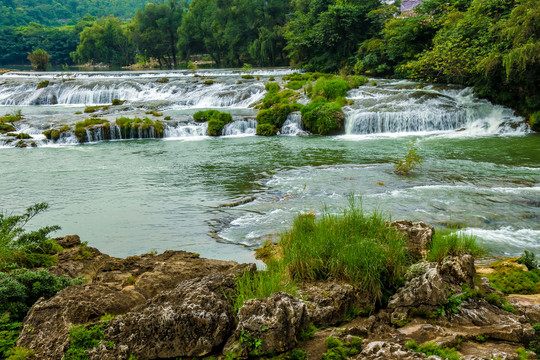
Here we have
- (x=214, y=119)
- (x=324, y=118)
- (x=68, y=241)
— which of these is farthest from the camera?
(x=214, y=119)

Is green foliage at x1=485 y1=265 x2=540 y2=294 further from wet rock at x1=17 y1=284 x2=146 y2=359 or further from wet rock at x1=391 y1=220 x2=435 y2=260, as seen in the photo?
wet rock at x1=17 y1=284 x2=146 y2=359

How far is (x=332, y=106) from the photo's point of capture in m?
21.0

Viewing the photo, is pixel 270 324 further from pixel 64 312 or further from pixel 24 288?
pixel 24 288

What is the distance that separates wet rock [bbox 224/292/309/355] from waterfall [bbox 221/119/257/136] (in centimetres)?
1836

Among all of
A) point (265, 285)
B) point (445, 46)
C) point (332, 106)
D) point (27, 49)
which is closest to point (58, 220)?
point (265, 285)

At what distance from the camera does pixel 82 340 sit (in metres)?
3.23

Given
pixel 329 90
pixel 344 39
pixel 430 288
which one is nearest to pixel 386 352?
pixel 430 288

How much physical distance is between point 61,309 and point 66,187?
9.68 meters

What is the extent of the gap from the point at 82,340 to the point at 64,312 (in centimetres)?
46

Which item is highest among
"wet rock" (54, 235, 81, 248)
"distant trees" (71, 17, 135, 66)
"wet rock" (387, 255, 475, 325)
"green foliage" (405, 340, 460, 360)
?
"distant trees" (71, 17, 135, 66)

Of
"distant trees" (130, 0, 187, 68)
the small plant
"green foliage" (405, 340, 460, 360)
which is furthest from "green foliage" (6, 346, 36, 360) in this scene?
"distant trees" (130, 0, 187, 68)

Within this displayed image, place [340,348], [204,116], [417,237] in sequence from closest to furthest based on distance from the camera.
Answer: [340,348] < [417,237] < [204,116]

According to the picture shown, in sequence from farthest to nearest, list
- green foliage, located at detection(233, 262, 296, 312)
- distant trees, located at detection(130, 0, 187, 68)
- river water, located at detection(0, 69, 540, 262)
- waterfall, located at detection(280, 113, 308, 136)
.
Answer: distant trees, located at detection(130, 0, 187, 68) < waterfall, located at detection(280, 113, 308, 136) < river water, located at detection(0, 69, 540, 262) < green foliage, located at detection(233, 262, 296, 312)

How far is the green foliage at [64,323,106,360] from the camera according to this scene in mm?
3104
